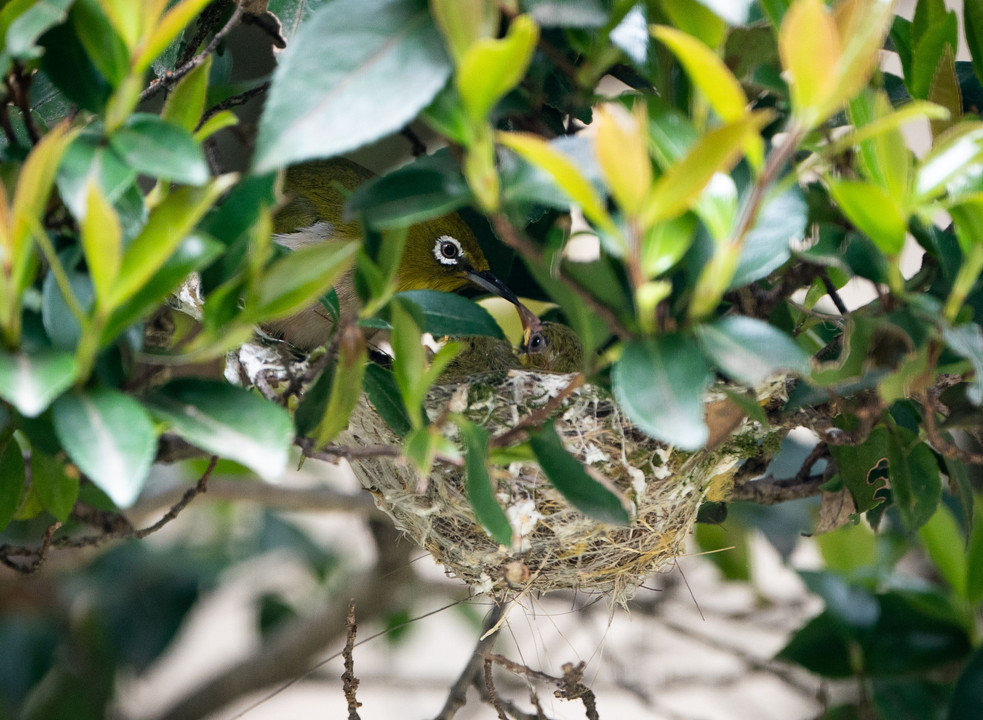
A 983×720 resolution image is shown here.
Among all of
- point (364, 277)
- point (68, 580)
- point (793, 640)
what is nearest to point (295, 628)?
point (68, 580)

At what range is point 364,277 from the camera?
0.67 metres

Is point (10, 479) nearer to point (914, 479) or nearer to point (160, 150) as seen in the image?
point (160, 150)

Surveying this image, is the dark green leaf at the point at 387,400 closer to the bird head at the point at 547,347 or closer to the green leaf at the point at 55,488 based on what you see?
the green leaf at the point at 55,488

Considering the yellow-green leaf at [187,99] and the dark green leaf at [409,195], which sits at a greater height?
the yellow-green leaf at [187,99]

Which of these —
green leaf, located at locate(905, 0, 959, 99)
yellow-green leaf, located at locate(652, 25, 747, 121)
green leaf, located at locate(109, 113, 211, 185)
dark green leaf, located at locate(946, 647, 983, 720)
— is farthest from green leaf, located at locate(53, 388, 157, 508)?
dark green leaf, located at locate(946, 647, 983, 720)

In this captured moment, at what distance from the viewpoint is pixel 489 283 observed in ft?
5.83

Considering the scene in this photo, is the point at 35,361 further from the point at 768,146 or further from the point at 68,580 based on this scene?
the point at 68,580

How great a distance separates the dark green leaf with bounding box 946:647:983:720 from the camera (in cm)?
121

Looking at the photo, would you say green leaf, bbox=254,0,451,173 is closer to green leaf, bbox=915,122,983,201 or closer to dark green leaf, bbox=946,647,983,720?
green leaf, bbox=915,122,983,201

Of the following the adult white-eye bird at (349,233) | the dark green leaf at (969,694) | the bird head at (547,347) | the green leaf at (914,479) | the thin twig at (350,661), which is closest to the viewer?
the green leaf at (914,479)

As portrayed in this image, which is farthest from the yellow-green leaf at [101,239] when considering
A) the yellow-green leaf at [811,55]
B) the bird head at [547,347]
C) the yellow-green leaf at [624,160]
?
the bird head at [547,347]

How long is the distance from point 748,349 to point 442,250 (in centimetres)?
140

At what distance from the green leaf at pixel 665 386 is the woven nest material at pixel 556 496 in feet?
1.37

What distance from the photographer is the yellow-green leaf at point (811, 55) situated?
1.55 ft
